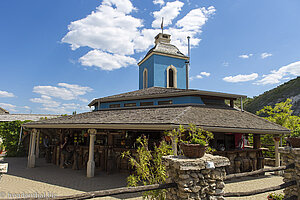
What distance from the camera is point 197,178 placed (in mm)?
3352

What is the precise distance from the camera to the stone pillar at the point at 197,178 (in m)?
3.26

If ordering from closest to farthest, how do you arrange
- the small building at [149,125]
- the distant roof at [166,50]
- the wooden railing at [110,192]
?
the wooden railing at [110,192], the small building at [149,125], the distant roof at [166,50]

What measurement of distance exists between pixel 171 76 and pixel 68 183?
1356 centimetres

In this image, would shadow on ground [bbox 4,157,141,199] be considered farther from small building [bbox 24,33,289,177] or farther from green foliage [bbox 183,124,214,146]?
green foliage [bbox 183,124,214,146]

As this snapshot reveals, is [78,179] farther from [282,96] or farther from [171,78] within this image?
[282,96]

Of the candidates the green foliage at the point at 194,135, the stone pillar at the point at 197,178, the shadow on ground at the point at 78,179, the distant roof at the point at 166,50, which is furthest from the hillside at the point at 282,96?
the stone pillar at the point at 197,178

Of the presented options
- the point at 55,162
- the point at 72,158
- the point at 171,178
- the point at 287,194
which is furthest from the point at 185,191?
the point at 55,162

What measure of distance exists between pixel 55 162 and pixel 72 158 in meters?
2.16

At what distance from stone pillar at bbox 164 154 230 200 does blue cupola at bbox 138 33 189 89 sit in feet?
47.9

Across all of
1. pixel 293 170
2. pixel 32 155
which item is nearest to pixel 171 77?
pixel 32 155

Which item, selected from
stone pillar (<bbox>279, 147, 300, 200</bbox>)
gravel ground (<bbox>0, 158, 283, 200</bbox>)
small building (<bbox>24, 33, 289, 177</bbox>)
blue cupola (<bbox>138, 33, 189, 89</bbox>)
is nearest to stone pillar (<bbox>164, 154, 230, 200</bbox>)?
stone pillar (<bbox>279, 147, 300, 200</bbox>)

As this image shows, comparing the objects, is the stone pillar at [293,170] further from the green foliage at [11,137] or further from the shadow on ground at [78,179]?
the green foliage at [11,137]

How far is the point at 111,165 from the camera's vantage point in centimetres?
1077

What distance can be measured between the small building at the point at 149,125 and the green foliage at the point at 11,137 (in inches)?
176
